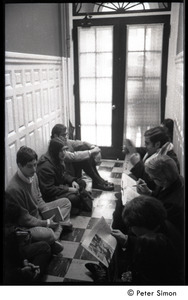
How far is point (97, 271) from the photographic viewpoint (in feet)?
5.03

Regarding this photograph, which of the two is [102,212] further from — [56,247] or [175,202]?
[175,202]

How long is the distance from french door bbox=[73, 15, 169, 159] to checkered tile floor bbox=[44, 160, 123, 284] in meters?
0.63

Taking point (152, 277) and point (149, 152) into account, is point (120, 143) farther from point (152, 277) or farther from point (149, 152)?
point (152, 277)

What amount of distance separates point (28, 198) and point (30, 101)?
0.71 metres

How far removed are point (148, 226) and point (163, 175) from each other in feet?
1.11

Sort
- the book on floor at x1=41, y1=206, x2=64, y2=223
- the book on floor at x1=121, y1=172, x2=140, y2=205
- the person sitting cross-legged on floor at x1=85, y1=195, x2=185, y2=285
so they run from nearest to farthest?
the person sitting cross-legged on floor at x1=85, y1=195, x2=185, y2=285, the book on floor at x1=121, y1=172, x2=140, y2=205, the book on floor at x1=41, y1=206, x2=64, y2=223

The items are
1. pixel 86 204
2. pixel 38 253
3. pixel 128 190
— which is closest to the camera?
pixel 38 253

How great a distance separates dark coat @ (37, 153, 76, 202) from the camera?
6.84 feet

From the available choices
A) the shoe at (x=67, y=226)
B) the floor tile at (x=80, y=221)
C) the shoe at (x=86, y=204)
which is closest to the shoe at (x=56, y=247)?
the shoe at (x=67, y=226)

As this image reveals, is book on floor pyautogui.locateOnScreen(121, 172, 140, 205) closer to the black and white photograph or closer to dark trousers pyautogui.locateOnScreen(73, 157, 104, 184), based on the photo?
the black and white photograph

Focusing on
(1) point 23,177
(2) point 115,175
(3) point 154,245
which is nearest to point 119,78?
(2) point 115,175

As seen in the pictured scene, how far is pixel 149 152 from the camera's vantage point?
196 cm

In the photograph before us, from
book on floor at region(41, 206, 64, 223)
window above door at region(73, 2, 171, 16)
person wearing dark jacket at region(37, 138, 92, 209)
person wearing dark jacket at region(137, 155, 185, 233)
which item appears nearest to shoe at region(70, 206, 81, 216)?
person wearing dark jacket at region(37, 138, 92, 209)

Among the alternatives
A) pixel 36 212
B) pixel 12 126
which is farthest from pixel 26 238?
pixel 12 126
